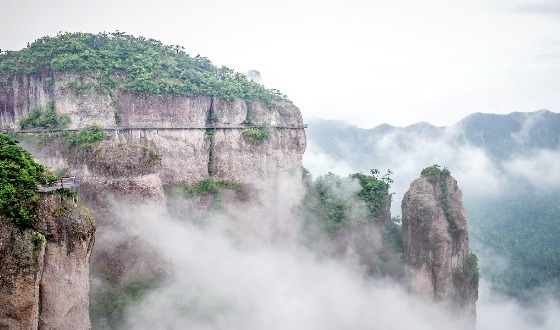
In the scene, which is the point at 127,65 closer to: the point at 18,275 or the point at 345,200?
the point at 345,200

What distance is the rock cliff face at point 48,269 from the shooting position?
14.4m

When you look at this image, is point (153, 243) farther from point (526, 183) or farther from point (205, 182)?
point (526, 183)

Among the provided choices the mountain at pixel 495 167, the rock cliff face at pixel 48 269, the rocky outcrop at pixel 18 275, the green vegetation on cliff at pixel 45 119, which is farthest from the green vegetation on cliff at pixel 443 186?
the rocky outcrop at pixel 18 275

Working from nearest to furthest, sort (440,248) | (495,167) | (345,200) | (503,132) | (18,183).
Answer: (18,183) → (440,248) → (345,200) → (495,167) → (503,132)

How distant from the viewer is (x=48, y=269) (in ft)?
52.7

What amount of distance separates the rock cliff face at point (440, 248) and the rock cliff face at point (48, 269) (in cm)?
2519

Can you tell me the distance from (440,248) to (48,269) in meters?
27.2

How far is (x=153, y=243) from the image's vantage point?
2903cm

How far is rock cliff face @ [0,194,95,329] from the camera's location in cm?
1438

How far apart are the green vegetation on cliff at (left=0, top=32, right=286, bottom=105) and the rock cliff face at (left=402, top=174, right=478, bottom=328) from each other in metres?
13.8

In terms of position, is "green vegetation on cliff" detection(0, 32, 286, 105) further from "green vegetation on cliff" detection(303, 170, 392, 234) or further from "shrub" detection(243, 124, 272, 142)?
"green vegetation on cliff" detection(303, 170, 392, 234)

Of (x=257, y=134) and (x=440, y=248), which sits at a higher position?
(x=257, y=134)

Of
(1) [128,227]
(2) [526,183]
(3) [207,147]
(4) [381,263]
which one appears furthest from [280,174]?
(2) [526,183]

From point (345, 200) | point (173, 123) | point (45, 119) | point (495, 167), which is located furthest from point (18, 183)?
point (495, 167)
